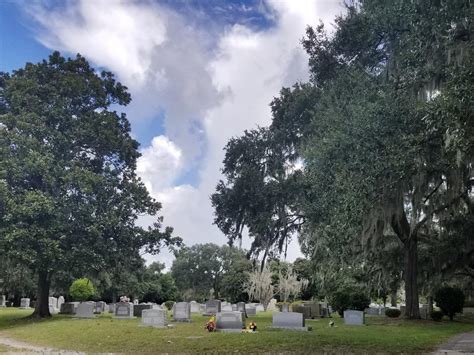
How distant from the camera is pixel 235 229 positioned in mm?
26688

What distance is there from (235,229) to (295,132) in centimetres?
728

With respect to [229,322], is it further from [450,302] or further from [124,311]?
[450,302]

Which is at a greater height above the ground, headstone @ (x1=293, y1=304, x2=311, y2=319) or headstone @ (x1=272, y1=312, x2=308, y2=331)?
headstone @ (x1=272, y1=312, x2=308, y2=331)

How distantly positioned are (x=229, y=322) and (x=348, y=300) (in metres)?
17.2

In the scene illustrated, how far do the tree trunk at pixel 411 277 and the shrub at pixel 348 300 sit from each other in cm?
777

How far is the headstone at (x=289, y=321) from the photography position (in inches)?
762

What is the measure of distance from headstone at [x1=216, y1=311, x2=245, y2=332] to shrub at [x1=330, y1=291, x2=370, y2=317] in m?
16.5

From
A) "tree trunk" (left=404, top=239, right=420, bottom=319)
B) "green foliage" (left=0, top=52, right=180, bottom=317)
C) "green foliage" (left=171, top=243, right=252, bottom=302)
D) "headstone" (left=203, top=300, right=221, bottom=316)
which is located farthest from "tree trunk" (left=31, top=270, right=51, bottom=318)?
"green foliage" (left=171, top=243, right=252, bottom=302)

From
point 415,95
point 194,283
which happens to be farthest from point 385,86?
point 194,283

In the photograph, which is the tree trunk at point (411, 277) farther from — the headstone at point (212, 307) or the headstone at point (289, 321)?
the headstone at point (212, 307)

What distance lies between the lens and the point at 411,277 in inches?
1007

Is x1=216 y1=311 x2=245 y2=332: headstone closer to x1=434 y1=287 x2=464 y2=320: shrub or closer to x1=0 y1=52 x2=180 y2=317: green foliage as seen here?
x1=0 y1=52 x2=180 y2=317: green foliage

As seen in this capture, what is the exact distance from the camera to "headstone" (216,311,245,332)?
723 inches

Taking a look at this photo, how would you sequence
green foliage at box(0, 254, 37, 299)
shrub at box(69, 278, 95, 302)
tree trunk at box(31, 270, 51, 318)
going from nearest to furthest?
1. green foliage at box(0, 254, 37, 299)
2. tree trunk at box(31, 270, 51, 318)
3. shrub at box(69, 278, 95, 302)
